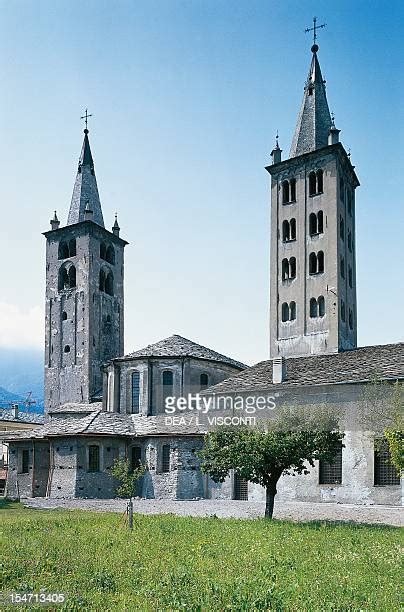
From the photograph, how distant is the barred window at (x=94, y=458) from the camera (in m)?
41.5

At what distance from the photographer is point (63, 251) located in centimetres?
7138

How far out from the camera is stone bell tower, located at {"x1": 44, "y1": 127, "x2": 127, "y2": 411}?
216 feet

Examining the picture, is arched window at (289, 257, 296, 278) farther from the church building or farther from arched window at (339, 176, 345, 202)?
arched window at (339, 176, 345, 202)

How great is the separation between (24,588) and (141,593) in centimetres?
226

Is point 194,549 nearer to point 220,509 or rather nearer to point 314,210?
point 220,509

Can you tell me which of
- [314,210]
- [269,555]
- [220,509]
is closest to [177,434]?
[220,509]

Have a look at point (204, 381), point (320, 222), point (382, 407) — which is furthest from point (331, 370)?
point (320, 222)

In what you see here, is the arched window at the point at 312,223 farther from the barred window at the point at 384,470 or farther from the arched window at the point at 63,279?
the arched window at the point at 63,279

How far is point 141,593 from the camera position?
1184 cm

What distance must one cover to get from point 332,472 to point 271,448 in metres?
10.3

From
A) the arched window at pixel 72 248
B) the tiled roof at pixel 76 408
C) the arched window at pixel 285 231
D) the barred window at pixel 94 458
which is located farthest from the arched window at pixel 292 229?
the arched window at pixel 72 248

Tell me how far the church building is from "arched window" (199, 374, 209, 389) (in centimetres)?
8

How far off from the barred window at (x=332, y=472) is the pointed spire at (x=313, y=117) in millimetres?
27326

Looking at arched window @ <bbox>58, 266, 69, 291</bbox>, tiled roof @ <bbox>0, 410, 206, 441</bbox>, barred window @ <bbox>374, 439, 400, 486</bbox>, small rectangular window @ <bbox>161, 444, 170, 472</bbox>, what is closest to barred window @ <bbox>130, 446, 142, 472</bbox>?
tiled roof @ <bbox>0, 410, 206, 441</bbox>
